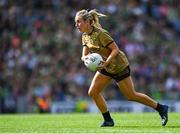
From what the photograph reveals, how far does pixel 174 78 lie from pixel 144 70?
1087mm

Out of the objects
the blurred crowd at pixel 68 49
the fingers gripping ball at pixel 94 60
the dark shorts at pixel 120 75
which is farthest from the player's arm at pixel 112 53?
the blurred crowd at pixel 68 49

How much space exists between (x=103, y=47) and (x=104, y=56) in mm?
181

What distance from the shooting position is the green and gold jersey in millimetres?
13523

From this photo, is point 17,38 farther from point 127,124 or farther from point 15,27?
point 127,124

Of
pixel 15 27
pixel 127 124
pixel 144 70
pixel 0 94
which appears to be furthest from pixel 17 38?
pixel 127 124

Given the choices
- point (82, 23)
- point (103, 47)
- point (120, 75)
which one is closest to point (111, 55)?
point (103, 47)

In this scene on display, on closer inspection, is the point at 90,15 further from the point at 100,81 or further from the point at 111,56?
the point at 100,81

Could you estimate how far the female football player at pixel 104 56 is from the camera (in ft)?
44.3

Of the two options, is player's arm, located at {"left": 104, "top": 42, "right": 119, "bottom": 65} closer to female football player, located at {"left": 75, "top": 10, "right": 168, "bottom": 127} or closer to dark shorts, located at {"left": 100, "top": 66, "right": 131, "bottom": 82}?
female football player, located at {"left": 75, "top": 10, "right": 168, "bottom": 127}

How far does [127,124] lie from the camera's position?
14742mm

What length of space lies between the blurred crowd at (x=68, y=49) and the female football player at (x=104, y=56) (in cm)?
1164

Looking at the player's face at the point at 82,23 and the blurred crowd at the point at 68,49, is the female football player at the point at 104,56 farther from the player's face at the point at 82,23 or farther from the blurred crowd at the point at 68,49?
the blurred crowd at the point at 68,49

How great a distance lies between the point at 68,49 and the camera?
89.5ft

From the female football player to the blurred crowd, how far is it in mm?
11639
